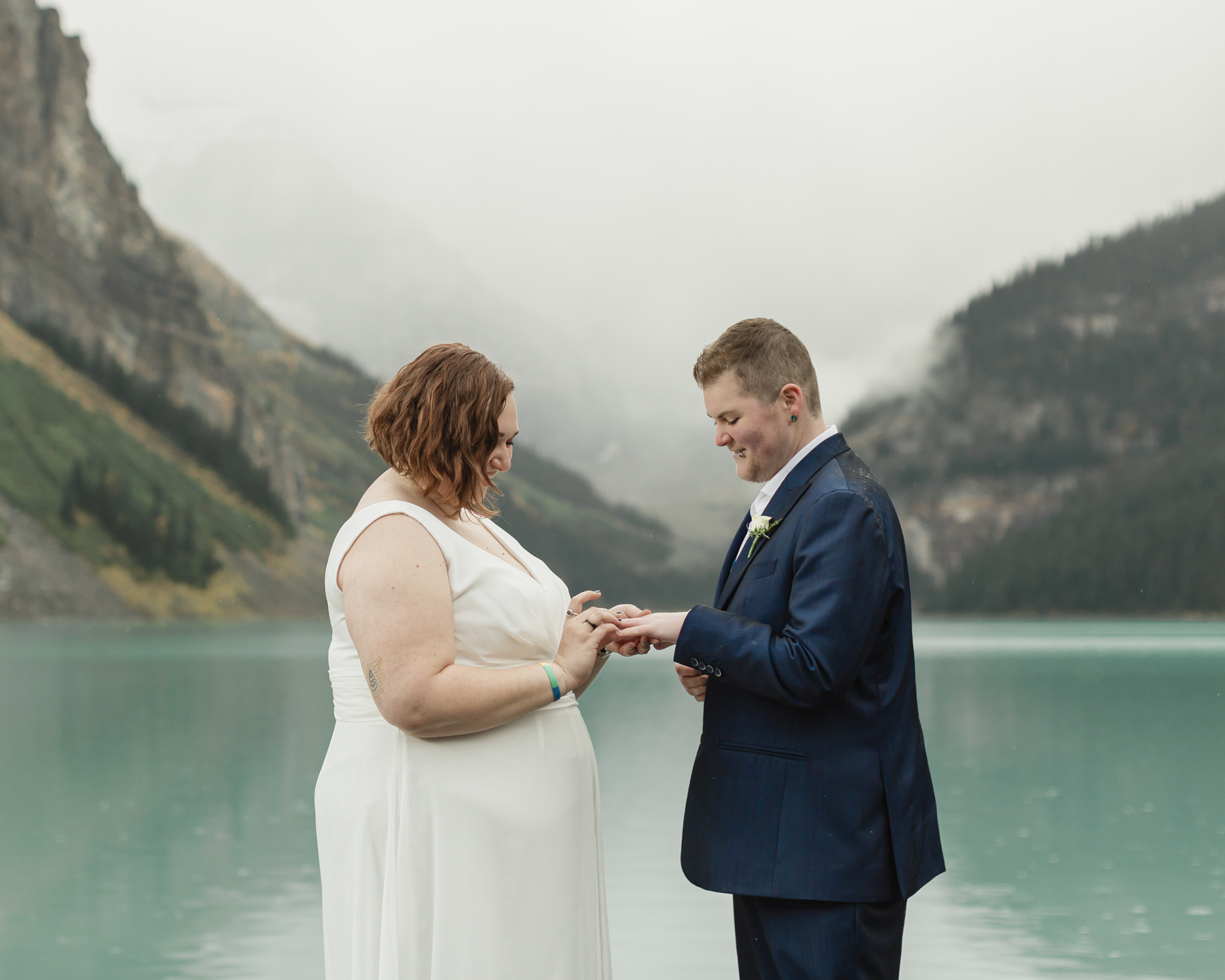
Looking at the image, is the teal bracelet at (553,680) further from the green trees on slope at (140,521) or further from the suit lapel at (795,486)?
the green trees on slope at (140,521)

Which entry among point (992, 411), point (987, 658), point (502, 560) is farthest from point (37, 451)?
point (992, 411)

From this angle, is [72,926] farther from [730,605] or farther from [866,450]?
[866,450]

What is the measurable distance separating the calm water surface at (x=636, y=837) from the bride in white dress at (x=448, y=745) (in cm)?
443

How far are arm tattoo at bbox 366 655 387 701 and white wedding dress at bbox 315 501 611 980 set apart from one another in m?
0.16

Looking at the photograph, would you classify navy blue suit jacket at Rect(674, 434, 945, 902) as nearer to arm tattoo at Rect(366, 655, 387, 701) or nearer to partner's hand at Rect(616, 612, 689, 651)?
partner's hand at Rect(616, 612, 689, 651)

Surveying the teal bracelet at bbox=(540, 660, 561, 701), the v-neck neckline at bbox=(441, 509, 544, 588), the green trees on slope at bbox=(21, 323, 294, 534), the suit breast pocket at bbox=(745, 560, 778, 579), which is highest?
the green trees on slope at bbox=(21, 323, 294, 534)

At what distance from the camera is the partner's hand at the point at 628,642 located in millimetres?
2965

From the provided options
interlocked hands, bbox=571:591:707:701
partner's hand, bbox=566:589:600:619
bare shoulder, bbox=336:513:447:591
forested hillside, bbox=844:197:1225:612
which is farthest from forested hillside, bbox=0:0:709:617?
bare shoulder, bbox=336:513:447:591

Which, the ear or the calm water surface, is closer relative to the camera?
the ear

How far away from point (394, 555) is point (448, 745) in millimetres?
493

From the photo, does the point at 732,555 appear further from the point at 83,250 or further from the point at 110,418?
the point at 83,250

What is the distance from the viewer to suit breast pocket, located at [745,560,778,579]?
2.86 metres

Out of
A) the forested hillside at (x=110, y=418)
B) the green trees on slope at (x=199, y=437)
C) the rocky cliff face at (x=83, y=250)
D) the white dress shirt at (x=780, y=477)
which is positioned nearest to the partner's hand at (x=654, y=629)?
the white dress shirt at (x=780, y=477)

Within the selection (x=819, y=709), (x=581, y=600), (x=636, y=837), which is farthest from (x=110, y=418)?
(x=819, y=709)
